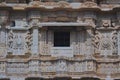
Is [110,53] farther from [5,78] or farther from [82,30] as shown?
[5,78]

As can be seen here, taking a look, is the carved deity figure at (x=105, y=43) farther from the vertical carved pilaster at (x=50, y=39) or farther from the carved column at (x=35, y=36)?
the carved column at (x=35, y=36)

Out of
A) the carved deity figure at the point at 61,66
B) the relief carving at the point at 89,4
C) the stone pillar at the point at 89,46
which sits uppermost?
the relief carving at the point at 89,4

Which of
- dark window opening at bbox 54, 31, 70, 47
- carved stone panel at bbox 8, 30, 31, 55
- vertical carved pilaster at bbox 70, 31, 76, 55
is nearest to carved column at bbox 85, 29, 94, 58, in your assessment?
vertical carved pilaster at bbox 70, 31, 76, 55

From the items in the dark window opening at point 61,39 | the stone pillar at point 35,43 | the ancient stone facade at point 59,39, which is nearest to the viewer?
the ancient stone facade at point 59,39

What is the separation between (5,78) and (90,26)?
425cm

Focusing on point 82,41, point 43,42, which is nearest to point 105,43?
point 82,41

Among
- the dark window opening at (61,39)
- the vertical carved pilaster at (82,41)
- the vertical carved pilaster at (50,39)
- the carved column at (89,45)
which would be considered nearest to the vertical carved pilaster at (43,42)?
the vertical carved pilaster at (50,39)

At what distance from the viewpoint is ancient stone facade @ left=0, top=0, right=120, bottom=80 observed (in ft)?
78.9

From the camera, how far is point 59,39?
Result: 81.2 ft

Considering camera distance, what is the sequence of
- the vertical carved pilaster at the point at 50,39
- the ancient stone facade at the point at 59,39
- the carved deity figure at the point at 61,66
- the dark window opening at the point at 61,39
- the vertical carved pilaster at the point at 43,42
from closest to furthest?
the carved deity figure at the point at 61,66
the ancient stone facade at the point at 59,39
the vertical carved pilaster at the point at 43,42
the vertical carved pilaster at the point at 50,39
the dark window opening at the point at 61,39

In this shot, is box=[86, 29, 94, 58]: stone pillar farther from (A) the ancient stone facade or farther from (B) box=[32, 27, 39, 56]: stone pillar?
(B) box=[32, 27, 39, 56]: stone pillar

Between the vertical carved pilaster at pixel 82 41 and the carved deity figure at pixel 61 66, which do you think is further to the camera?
the vertical carved pilaster at pixel 82 41

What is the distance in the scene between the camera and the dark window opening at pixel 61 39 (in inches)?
971

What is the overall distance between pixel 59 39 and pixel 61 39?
87 mm
